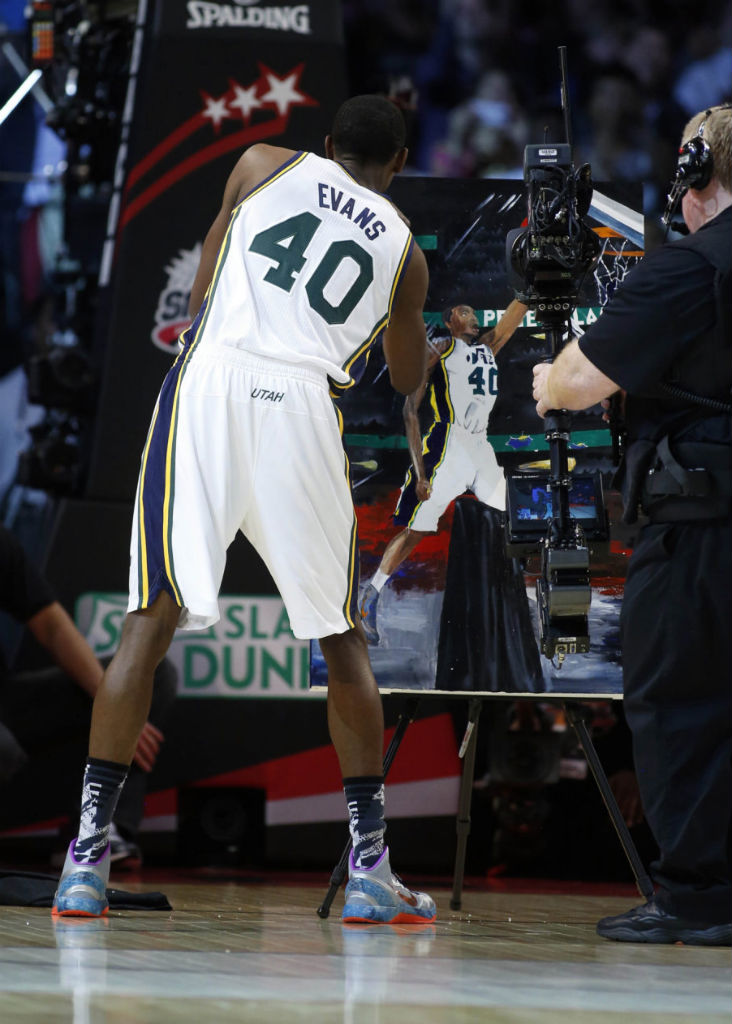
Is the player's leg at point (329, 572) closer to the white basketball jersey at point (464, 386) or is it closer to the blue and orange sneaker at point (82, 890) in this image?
the blue and orange sneaker at point (82, 890)

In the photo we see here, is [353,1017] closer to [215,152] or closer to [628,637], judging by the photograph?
[628,637]

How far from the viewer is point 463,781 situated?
372cm

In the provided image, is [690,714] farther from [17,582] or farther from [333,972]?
[17,582]

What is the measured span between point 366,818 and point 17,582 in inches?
69.6

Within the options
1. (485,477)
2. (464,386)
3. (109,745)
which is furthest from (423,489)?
(109,745)

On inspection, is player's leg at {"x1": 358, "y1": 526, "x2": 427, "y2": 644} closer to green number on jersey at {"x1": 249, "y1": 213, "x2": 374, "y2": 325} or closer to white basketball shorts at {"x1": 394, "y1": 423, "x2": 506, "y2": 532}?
white basketball shorts at {"x1": 394, "y1": 423, "x2": 506, "y2": 532}

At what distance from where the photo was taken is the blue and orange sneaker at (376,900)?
9.78ft

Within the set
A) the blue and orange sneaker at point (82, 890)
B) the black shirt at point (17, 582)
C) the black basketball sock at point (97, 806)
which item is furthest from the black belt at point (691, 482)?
the black shirt at point (17, 582)

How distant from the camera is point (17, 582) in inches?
172

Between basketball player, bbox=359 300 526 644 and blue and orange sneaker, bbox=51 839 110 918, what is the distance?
1.06 m

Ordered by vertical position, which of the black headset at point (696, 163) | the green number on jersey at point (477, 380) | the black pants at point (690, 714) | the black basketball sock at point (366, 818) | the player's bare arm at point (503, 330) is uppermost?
the black headset at point (696, 163)

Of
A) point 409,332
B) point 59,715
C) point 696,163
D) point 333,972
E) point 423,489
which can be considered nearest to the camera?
point 333,972

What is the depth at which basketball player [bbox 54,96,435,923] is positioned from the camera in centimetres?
293

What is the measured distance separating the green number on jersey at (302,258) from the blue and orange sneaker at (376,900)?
1.20 meters
